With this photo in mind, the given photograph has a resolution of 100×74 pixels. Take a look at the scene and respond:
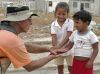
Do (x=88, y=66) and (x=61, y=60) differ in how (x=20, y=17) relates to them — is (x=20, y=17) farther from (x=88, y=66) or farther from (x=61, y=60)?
(x=61, y=60)

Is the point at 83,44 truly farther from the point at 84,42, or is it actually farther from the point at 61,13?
the point at 61,13

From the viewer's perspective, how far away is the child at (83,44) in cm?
538

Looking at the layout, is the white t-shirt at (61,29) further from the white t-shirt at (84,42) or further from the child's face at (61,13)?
the white t-shirt at (84,42)

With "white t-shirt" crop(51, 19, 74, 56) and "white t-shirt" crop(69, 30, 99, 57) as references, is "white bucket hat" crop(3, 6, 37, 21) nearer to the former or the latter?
"white t-shirt" crop(69, 30, 99, 57)

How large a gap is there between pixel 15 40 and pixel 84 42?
4.90ft

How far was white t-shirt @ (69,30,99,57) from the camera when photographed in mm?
5410

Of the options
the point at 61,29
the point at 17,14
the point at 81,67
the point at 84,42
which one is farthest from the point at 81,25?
the point at 17,14

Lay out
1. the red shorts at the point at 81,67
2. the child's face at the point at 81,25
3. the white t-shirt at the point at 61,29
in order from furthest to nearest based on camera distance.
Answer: the white t-shirt at the point at 61,29, the red shorts at the point at 81,67, the child's face at the point at 81,25

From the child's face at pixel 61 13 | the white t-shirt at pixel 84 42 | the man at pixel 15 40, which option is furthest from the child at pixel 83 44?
the man at pixel 15 40

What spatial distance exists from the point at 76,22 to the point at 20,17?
50.1 inches

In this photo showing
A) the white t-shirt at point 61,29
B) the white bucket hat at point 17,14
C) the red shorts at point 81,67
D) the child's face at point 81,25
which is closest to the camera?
the white bucket hat at point 17,14

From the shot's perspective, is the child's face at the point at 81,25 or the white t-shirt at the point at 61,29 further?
the white t-shirt at the point at 61,29

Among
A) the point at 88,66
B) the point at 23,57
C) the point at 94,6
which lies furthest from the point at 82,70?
the point at 94,6

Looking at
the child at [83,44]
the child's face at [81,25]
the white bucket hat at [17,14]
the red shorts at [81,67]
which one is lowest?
the red shorts at [81,67]
